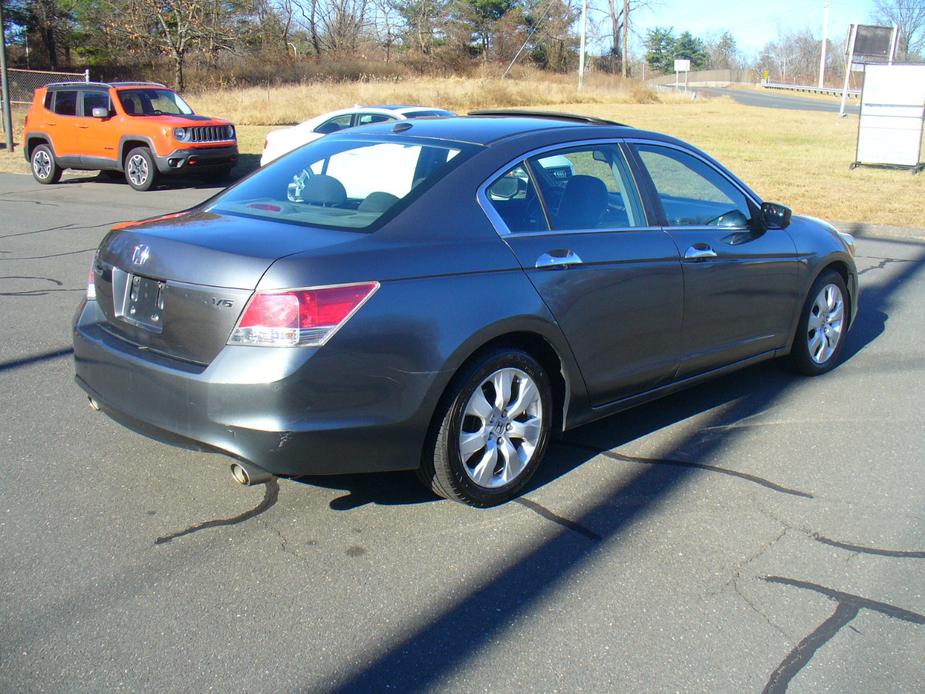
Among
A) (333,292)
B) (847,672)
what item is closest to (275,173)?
A: (333,292)

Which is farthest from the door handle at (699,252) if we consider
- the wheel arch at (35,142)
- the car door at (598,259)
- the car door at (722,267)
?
the wheel arch at (35,142)

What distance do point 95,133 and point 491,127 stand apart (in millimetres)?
15062

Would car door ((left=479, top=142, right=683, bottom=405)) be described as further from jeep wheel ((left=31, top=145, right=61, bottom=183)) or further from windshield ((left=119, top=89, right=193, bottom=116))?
jeep wheel ((left=31, top=145, right=61, bottom=183))

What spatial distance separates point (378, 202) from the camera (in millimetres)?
4195

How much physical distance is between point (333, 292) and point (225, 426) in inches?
26.1

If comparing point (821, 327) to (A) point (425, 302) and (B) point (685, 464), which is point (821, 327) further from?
(A) point (425, 302)

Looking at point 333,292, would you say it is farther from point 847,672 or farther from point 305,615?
point 847,672

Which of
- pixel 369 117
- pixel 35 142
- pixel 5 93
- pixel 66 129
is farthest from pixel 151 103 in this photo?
pixel 5 93

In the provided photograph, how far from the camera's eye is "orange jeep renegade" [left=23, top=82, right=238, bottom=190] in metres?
16.8

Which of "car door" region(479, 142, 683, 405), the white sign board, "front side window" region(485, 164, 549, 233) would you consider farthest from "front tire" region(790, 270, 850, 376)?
the white sign board

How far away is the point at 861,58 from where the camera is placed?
2519cm

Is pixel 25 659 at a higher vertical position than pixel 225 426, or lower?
lower

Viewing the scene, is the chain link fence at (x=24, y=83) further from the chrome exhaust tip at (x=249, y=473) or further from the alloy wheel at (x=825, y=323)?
the chrome exhaust tip at (x=249, y=473)

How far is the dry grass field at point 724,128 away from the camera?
50.7 feet
